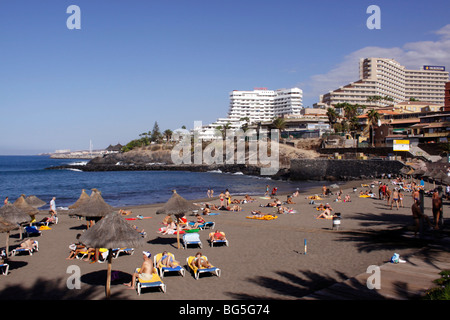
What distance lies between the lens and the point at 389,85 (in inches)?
5984

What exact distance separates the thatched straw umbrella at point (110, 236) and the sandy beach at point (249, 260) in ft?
4.34

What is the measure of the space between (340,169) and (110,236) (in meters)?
55.5

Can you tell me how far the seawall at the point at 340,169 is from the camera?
175ft

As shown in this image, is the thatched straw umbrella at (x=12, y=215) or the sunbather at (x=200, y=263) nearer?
the sunbather at (x=200, y=263)

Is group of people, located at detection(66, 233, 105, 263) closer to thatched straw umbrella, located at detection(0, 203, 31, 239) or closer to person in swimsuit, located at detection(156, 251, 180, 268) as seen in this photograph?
thatched straw umbrella, located at detection(0, 203, 31, 239)

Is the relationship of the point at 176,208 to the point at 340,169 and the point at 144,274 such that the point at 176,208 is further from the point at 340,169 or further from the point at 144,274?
the point at 340,169

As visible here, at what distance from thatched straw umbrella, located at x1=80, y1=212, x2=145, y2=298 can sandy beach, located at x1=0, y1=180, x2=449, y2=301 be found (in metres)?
1.32

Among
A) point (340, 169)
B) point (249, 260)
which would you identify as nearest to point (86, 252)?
point (249, 260)

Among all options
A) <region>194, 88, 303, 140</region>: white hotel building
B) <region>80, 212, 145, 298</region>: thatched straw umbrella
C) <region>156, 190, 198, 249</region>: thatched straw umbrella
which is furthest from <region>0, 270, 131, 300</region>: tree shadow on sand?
<region>194, 88, 303, 140</region>: white hotel building

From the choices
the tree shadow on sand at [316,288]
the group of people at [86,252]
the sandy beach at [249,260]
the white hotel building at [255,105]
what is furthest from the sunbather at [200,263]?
the white hotel building at [255,105]

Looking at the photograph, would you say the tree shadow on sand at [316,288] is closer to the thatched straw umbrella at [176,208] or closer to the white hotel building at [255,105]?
the thatched straw umbrella at [176,208]

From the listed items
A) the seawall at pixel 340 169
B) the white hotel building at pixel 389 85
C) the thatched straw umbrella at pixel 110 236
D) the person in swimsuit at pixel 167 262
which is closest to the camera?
the thatched straw umbrella at pixel 110 236
